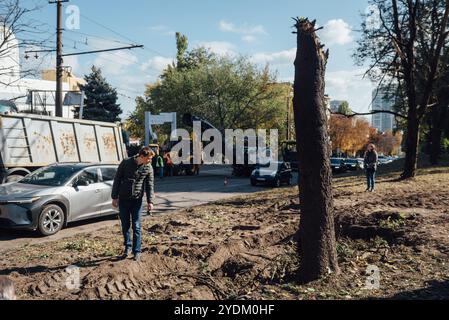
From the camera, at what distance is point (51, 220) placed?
9.64 m

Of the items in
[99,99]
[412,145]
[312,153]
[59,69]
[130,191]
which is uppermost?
[99,99]

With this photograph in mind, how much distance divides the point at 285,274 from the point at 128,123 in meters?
57.1

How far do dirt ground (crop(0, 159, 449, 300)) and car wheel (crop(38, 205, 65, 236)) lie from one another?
1029mm

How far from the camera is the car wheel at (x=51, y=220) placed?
939 centimetres

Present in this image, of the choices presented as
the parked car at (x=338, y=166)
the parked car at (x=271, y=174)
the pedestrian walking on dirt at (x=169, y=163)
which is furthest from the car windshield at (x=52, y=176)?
the parked car at (x=338, y=166)

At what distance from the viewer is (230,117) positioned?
135 ft

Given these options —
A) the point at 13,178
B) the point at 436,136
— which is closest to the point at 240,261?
the point at 13,178

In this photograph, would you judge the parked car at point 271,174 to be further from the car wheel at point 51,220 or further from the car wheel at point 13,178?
the car wheel at point 51,220

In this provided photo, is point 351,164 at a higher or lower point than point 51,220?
higher

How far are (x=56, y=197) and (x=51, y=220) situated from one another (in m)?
0.50

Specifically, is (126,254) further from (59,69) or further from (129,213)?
(59,69)

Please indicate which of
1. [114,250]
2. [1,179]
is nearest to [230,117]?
[1,179]

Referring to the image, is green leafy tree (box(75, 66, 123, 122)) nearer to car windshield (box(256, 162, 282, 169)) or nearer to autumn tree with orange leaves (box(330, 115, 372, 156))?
car windshield (box(256, 162, 282, 169))
